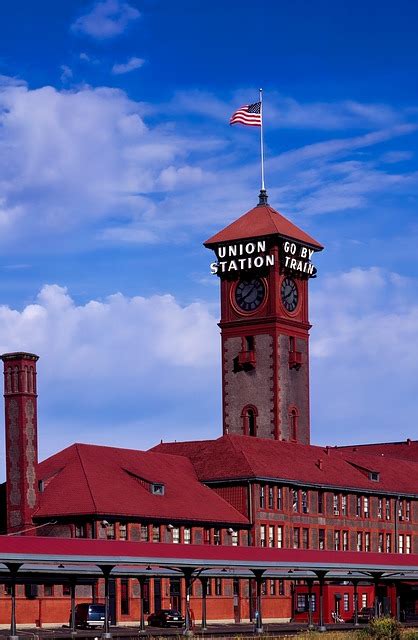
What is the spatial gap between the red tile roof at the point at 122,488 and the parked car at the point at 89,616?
9445mm

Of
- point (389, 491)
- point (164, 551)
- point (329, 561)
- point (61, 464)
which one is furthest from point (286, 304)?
point (164, 551)

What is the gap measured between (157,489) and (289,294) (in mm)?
33780

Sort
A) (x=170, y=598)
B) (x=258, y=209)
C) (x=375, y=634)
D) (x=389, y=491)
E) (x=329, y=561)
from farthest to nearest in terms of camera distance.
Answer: (x=258, y=209), (x=389, y=491), (x=170, y=598), (x=329, y=561), (x=375, y=634)

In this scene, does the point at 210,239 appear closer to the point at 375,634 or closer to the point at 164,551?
the point at 164,551

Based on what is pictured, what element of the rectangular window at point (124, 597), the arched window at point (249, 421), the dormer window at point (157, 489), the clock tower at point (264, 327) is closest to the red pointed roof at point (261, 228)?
the clock tower at point (264, 327)

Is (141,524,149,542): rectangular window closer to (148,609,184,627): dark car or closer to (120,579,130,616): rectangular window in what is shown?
(120,579,130,616): rectangular window

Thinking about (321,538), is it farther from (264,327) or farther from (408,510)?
(264,327)

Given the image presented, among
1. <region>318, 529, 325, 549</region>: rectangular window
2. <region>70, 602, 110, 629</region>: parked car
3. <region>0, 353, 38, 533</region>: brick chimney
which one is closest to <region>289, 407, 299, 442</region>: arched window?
<region>318, 529, 325, 549</region>: rectangular window

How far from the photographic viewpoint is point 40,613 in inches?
3649

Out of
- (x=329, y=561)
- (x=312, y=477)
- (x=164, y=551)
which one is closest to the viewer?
(x=164, y=551)

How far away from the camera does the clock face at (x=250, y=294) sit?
132 metres

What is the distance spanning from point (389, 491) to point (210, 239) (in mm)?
27216

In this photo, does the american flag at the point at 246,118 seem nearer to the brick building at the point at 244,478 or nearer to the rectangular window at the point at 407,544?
the brick building at the point at 244,478

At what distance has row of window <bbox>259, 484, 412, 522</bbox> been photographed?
368 feet
